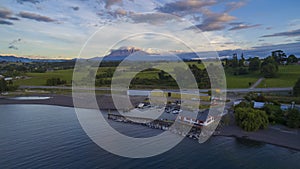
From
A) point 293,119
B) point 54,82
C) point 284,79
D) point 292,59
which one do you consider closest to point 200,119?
point 293,119

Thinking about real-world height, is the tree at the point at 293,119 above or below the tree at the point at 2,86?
below

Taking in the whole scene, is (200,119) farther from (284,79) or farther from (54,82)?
(54,82)

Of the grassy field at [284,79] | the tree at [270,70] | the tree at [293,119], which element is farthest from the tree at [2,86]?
the tree at [270,70]

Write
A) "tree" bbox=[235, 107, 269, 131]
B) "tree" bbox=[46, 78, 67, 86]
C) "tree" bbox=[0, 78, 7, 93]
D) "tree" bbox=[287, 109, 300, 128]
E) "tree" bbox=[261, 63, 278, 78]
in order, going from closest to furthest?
1. "tree" bbox=[235, 107, 269, 131]
2. "tree" bbox=[287, 109, 300, 128]
3. "tree" bbox=[0, 78, 7, 93]
4. "tree" bbox=[261, 63, 278, 78]
5. "tree" bbox=[46, 78, 67, 86]

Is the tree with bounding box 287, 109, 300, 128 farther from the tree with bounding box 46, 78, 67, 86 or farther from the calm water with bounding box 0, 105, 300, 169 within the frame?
the tree with bounding box 46, 78, 67, 86

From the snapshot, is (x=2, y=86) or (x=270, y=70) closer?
(x=2, y=86)

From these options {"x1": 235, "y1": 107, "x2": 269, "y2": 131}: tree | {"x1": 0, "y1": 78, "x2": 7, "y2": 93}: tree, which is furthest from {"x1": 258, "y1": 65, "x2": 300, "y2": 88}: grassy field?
{"x1": 0, "y1": 78, "x2": 7, "y2": 93}: tree

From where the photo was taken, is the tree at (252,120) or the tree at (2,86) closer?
the tree at (252,120)

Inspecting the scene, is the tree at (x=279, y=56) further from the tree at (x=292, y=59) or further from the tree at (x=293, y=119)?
the tree at (x=293, y=119)
